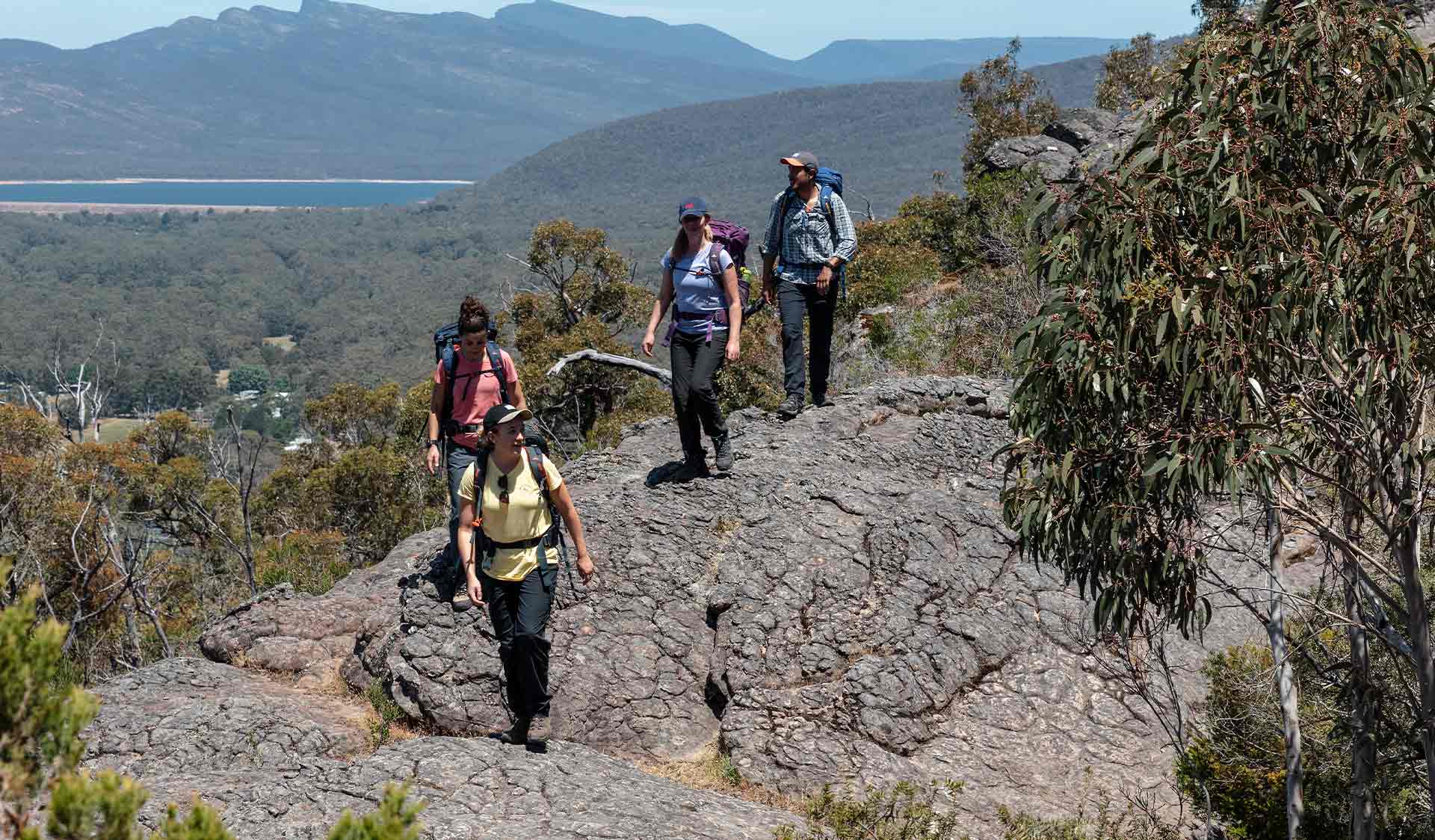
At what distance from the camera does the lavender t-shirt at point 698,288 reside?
25.3 ft

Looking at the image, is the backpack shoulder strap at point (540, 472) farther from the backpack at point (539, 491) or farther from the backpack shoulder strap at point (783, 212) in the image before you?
the backpack shoulder strap at point (783, 212)

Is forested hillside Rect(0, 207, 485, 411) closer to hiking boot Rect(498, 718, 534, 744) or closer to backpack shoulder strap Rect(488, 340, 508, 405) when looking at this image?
backpack shoulder strap Rect(488, 340, 508, 405)

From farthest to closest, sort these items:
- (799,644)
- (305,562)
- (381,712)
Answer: (305,562) < (799,644) < (381,712)

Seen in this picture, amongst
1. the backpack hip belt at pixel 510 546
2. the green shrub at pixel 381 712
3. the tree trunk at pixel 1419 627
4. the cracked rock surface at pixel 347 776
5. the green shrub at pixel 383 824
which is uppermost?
the green shrub at pixel 383 824

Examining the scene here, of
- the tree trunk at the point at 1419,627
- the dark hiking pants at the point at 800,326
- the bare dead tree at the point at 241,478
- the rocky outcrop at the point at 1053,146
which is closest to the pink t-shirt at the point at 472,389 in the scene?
the dark hiking pants at the point at 800,326

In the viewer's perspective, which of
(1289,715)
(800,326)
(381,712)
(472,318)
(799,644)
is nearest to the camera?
Answer: (1289,715)

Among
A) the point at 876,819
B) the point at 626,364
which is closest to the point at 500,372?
the point at 876,819

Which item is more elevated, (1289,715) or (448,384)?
(448,384)

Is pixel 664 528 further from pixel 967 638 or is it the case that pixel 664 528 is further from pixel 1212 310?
pixel 1212 310

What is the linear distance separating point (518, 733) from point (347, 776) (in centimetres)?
90

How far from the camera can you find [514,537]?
226 inches

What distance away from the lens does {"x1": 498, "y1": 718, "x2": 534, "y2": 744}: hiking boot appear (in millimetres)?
6258

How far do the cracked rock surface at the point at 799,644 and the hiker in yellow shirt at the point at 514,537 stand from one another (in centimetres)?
122

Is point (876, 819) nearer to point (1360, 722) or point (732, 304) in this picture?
point (1360, 722)
